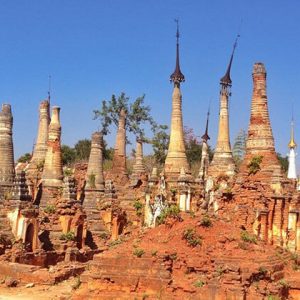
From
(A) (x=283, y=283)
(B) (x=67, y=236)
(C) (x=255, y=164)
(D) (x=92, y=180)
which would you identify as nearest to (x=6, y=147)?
(B) (x=67, y=236)

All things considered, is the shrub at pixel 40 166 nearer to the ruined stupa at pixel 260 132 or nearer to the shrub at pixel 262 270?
the ruined stupa at pixel 260 132

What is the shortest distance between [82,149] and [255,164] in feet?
148

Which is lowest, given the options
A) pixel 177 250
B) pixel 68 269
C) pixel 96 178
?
pixel 68 269

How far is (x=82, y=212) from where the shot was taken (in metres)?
23.8

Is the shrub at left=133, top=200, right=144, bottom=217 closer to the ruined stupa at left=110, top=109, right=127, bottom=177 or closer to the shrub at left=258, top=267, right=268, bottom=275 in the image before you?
the ruined stupa at left=110, top=109, right=127, bottom=177

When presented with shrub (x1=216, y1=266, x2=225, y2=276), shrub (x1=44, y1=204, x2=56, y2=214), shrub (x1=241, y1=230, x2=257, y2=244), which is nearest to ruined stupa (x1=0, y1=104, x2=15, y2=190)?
shrub (x1=44, y1=204, x2=56, y2=214)

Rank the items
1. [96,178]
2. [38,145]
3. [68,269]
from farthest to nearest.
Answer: [38,145] < [96,178] < [68,269]

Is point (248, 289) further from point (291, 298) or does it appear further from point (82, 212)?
point (82, 212)

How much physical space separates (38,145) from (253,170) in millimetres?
14808

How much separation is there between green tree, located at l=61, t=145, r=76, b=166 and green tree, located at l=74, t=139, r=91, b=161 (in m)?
0.58

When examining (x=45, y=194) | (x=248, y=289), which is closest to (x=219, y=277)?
(x=248, y=289)

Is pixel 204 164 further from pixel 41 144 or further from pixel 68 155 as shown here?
pixel 68 155

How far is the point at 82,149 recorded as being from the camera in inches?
2589

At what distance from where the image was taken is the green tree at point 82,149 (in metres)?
63.7
